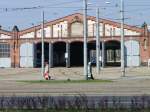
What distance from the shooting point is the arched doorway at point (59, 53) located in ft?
412

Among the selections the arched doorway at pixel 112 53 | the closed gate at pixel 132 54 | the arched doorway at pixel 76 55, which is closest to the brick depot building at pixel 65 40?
the closed gate at pixel 132 54

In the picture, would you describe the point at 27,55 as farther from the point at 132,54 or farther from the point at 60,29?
the point at 132,54

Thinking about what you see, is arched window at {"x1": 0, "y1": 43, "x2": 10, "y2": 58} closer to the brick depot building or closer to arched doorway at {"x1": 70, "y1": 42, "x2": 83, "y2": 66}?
the brick depot building

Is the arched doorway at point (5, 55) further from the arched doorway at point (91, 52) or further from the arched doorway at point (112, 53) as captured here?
the arched doorway at point (112, 53)

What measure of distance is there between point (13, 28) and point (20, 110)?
104330mm

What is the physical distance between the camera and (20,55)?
118 metres

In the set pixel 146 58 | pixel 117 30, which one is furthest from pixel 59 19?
pixel 146 58

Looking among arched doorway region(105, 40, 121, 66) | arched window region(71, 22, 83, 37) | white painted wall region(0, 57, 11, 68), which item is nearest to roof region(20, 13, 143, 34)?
arched window region(71, 22, 83, 37)

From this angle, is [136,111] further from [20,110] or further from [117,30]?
[117,30]

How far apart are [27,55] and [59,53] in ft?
52.5

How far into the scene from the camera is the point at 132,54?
363 ft

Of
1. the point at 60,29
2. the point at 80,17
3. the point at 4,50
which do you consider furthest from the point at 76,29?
the point at 4,50

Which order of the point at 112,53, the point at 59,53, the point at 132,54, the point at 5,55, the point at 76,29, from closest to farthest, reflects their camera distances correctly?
the point at 132,54, the point at 76,29, the point at 5,55, the point at 59,53, the point at 112,53

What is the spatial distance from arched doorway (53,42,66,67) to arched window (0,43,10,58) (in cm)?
1021
